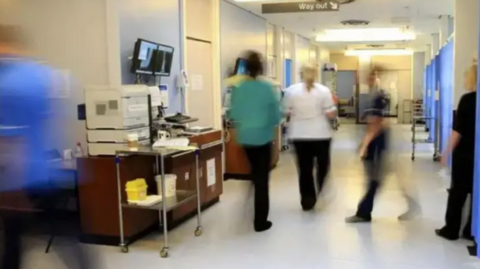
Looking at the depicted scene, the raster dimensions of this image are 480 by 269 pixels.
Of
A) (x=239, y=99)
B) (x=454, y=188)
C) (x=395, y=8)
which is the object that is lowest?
(x=454, y=188)

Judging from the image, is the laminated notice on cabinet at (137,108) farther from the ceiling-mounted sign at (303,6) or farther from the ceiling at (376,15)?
the ceiling at (376,15)

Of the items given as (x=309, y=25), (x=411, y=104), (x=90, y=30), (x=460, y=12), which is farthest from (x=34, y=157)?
(x=411, y=104)

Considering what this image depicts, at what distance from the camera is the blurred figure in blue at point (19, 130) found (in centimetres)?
250

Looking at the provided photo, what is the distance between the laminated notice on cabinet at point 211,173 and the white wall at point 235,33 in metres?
2.25

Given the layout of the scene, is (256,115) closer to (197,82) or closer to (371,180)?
(371,180)

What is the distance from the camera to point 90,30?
197 inches

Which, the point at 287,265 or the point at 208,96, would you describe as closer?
the point at 287,265

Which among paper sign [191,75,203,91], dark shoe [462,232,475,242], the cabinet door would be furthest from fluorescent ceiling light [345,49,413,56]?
dark shoe [462,232,475,242]

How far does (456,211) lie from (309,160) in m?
1.58

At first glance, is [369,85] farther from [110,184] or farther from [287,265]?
[110,184]

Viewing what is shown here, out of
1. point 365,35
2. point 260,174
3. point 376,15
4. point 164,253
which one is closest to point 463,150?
point 260,174

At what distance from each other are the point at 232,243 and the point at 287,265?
0.71 meters

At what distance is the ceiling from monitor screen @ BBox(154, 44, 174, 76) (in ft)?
→ 8.36

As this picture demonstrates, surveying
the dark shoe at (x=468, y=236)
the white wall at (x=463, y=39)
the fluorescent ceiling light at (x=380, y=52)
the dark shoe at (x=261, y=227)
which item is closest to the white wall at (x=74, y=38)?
the dark shoe at (x=261, y=227)
